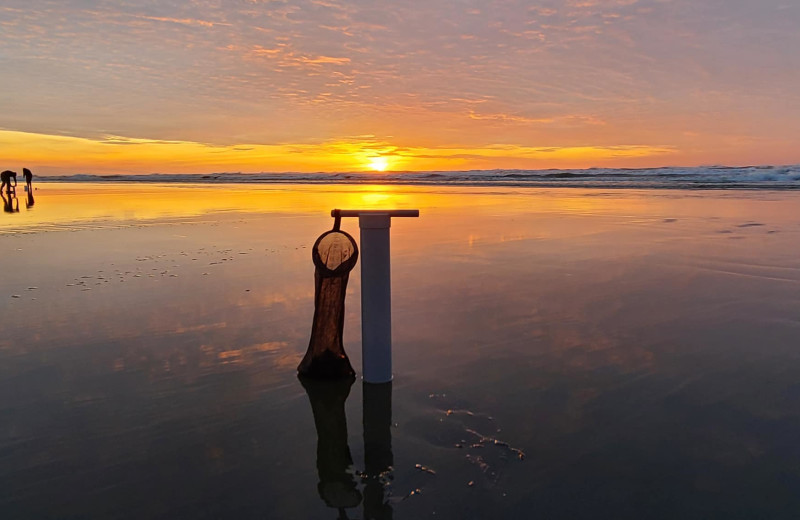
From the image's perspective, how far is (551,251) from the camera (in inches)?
348

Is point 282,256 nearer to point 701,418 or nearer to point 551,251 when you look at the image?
point 551,251

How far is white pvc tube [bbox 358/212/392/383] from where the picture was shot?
3.65m

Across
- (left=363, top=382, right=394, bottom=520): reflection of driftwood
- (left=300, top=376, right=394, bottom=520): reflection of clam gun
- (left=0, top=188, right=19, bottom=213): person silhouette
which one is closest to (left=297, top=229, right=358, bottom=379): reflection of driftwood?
(left=300, top=376, right=394, bottom=520): reflection of clam gun

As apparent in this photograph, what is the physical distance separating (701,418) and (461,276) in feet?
13.3

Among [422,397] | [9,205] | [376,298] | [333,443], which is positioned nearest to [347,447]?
[333,443]

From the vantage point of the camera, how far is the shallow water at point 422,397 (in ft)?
8.07

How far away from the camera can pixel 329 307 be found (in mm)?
3848

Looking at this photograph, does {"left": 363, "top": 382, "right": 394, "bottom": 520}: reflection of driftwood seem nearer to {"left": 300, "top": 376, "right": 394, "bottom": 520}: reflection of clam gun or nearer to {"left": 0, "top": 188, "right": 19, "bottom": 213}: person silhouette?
{"left": 300, "top": 376, "right": 394, "bottom": 520}: reflection of clam gun

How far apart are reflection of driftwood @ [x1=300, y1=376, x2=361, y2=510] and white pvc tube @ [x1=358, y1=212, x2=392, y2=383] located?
25cm

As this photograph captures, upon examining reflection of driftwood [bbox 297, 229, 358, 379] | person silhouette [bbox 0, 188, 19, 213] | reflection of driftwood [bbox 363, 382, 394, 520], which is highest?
person silhouette [bbox 0, 188, 19, 213]

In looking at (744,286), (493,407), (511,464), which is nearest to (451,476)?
(511,464)

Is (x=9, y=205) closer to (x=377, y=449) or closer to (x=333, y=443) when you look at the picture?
(x=333, y=443)

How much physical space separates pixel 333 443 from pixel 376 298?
3.39ft

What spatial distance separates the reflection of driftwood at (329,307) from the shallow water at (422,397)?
0.18m
